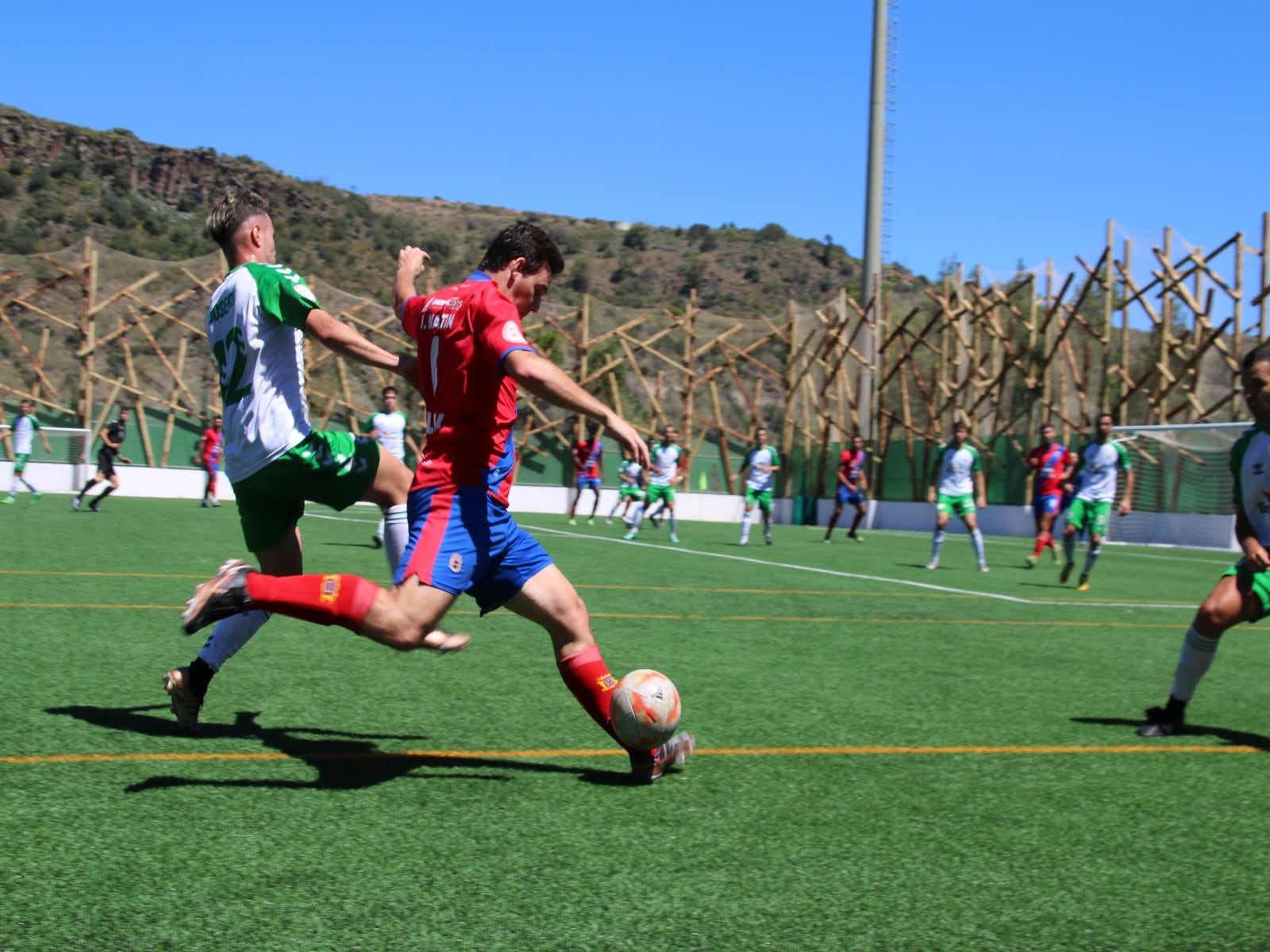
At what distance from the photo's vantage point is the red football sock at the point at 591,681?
4.58 metres

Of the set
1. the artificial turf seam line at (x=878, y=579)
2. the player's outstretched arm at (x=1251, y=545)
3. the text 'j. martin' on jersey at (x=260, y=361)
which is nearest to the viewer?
the text 'j. martin' on jersey at (x=260, y=361)

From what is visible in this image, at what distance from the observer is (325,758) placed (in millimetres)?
4719

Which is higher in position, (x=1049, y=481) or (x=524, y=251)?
(x=524, y=251)

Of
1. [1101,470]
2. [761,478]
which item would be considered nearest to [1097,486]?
[1101,470]

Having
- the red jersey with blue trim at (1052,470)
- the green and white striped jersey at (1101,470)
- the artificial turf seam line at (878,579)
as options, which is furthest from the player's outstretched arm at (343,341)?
the red jersey with blue trim at (1052,470)

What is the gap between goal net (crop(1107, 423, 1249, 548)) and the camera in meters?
25.1

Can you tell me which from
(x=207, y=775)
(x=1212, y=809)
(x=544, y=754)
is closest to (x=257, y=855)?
(x=207, y=775)

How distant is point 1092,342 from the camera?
3778 centimetres

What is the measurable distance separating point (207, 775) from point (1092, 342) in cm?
3724

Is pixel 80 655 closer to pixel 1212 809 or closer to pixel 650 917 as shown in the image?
pixel 650 917

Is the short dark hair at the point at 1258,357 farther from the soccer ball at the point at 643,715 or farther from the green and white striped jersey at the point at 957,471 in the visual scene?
the green and white striped jersey at the point at 957,471

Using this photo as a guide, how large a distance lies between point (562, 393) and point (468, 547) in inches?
28.0

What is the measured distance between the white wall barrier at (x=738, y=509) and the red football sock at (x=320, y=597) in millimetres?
23306

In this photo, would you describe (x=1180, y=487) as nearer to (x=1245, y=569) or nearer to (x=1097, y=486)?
(x=1097, y=486)
